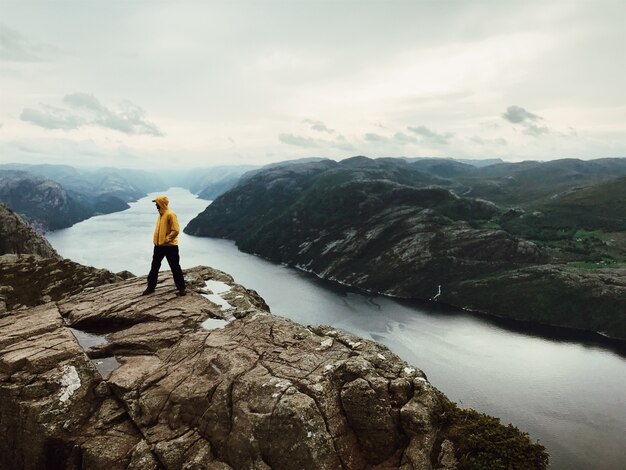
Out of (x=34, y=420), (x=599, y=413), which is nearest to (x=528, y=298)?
(x=599, y=413)

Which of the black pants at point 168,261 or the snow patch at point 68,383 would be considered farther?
the black pants at point 168,261

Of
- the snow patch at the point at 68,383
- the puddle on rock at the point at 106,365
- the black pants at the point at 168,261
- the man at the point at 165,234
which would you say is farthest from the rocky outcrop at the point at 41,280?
the snow patch at the point at 68,383

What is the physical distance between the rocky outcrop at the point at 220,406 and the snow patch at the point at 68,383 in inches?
1.8

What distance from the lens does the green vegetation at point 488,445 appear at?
614 inches

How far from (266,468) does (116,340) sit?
12495 millimetres

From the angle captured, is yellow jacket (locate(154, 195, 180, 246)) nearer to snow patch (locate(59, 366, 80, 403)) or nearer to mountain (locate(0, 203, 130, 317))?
snow patch (locate(59, 366, 80, 403))

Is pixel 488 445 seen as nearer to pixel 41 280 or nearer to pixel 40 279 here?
pixel 41 280

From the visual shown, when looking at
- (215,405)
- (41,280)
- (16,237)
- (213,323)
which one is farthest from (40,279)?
(16,237)

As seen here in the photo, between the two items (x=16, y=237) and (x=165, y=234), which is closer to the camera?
(x=165, y=234)

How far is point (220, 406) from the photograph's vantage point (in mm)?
17656

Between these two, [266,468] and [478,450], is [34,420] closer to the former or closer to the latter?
[266,468]

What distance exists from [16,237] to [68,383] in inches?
3468

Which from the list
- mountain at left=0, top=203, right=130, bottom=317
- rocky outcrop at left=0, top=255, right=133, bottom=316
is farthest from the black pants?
rocky outcrop at left=0, top=255, right=133, bottom=316

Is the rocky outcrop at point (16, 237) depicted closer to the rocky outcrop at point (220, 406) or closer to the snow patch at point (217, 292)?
the snow patch at point (217, 292)
